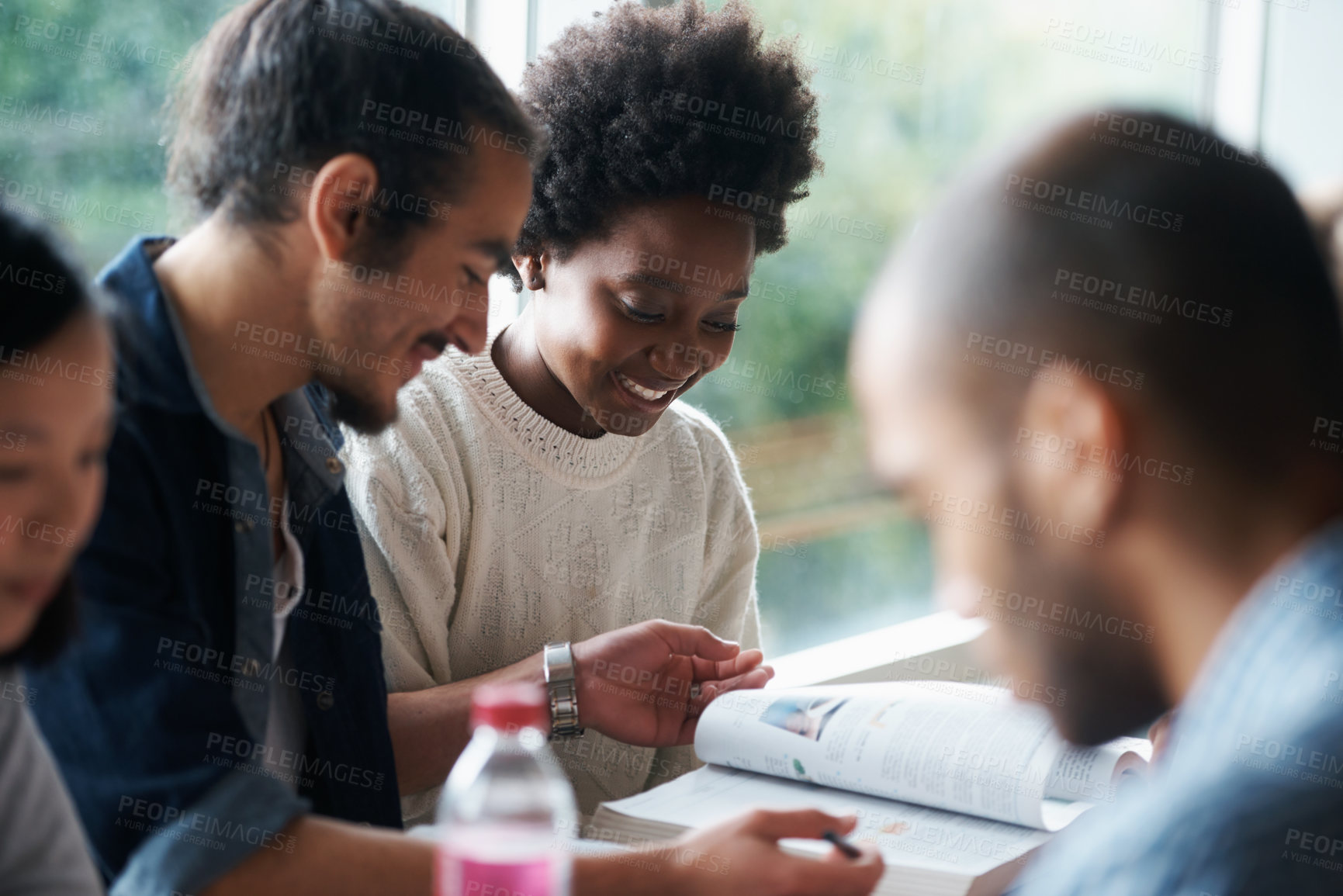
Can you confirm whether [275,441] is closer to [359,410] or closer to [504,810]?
[359,410]

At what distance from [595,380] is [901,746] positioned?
1.87 feet

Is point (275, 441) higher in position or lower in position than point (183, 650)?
higher

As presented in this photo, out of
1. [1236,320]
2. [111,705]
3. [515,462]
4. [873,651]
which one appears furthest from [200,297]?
[873,651]

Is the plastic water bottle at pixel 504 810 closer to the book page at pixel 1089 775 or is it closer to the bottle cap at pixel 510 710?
the bottle cap at pixel 510 710

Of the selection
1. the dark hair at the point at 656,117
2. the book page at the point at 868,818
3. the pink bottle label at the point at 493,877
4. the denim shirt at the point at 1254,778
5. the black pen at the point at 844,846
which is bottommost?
the book page at the point at 868,818

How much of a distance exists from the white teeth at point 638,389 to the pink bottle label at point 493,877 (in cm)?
84

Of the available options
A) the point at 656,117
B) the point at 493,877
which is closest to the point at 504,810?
the point at 493,877

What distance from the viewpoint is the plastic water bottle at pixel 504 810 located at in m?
0.66

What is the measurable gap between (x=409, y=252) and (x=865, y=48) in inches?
63.9

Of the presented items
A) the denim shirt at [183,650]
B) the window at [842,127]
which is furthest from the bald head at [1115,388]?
the window at [842,127]

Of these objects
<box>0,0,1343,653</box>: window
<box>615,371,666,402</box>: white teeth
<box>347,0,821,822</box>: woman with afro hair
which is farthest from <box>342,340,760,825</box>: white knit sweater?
<box>0,0,1343,653</box>: window

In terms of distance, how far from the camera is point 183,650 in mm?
921

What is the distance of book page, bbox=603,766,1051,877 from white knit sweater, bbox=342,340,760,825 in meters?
0.33

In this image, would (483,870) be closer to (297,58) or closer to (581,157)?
(297,58)
